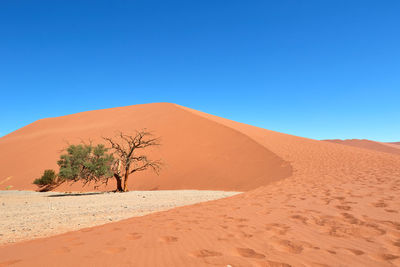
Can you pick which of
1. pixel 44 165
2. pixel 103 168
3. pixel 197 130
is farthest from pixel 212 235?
pixel 44 165

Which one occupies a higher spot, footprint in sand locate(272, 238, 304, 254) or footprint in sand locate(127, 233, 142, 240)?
footprint in sand locate(127, 233, 142, 240)

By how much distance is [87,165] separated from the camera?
14320mm

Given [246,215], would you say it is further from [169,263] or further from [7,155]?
[7,155]

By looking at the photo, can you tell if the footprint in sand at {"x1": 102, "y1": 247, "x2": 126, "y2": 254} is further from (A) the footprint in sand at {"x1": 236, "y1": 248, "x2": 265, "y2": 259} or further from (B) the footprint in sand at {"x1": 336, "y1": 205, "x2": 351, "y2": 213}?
(B) the footprint in sand at {"x1": 336, "y1": 205, "x2": 351, "y2": 213}

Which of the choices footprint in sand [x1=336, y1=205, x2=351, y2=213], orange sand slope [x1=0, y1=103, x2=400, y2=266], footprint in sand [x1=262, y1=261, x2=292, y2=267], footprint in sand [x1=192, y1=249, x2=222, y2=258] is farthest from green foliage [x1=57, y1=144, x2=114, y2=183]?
footprint in sand [x1=262, y1=261, x2=292, y2=267]

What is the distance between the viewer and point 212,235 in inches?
132

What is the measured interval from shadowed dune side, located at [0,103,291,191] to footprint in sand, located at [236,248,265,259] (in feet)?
41.3

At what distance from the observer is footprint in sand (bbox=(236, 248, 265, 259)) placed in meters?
2.51

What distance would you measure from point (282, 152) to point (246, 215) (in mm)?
16499

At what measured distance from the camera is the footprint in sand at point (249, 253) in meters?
2.51

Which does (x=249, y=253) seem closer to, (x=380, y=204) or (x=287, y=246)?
(x=287, y=246)

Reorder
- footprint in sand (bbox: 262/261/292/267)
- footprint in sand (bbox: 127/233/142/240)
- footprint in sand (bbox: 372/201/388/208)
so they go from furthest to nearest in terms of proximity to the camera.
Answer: footprint in sand (bbox: 372/201/388/208) < footprint in sand (bbox: 127/233/142/240) < footprint in sand (bbox: 262/261/292/267)

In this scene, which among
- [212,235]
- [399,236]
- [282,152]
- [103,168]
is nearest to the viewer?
[399,236]

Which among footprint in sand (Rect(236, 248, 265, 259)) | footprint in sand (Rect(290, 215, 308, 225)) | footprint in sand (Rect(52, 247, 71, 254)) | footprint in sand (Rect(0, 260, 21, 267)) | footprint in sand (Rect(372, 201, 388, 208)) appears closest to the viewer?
footprint in sand (Rect(0, 260, 21, 267))
